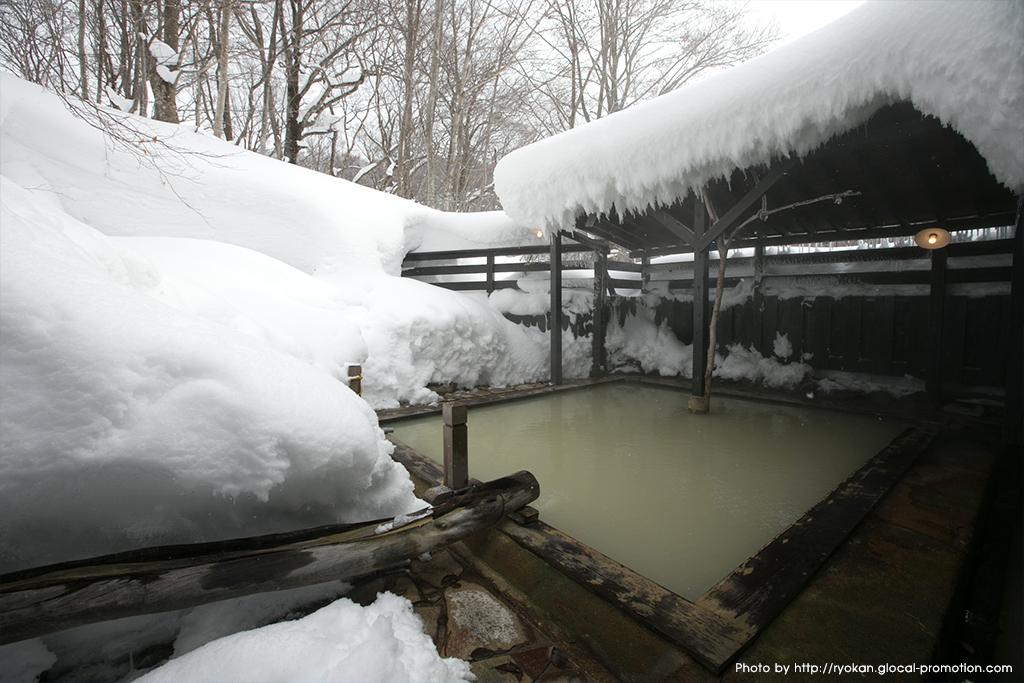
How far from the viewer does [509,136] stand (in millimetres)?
14562

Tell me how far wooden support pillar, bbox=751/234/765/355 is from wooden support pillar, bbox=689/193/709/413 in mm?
2309

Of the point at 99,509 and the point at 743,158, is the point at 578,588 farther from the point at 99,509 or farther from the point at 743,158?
the point at 743,158

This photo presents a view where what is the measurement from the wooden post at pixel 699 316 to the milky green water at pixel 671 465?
9.1 inches

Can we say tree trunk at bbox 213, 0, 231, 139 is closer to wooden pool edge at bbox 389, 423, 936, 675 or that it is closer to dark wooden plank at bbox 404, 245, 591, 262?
dark wooden plank at bbox 404, 245, 591, 262

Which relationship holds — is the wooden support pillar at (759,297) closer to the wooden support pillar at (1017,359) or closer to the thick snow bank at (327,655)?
the wooden support pillar at (1017,359)

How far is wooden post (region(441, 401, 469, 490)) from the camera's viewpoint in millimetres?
2291

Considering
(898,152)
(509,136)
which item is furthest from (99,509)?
(509,136)

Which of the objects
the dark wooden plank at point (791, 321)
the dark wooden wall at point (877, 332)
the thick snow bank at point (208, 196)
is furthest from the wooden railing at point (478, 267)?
the dark wooden plank at point (791, 321)

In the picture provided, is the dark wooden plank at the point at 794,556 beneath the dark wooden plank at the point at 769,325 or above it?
beneath

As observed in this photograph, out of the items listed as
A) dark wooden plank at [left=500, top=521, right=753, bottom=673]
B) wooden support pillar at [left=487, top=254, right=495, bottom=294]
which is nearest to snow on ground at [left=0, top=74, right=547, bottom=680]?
dark wooden plank at [left=500, top=521, right=753, bottom=673]

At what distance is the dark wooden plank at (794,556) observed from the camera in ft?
5.10

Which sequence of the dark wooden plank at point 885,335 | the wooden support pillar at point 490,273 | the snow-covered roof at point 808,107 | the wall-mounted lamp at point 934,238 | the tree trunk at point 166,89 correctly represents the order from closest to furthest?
1. the snow-covered roof at point 808,107
2. the wall-mounted lamp at point 934,238
3. the dark wooden plank at point 885,335
4. the wooden support pillar at point 490,273
5. the tree trunk at point 166,89

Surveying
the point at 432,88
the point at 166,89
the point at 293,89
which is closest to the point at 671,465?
the point at 166,89

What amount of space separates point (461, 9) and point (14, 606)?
14188 mm
